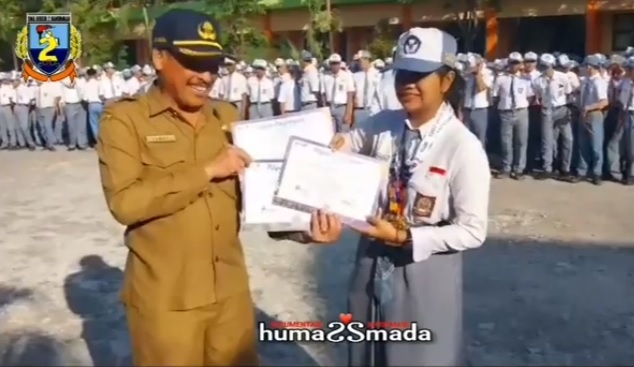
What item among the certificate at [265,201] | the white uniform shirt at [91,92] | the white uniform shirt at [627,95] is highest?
the certificate at [265,201]

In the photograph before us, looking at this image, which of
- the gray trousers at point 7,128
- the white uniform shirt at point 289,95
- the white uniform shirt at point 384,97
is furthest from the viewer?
the gray trousers at point 7,128

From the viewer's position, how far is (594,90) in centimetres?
1252

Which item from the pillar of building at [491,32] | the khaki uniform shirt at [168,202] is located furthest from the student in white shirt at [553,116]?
the pillar of building at [491,32]

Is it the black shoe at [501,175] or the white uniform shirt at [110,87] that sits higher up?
the white uniform shirt at [110,87]

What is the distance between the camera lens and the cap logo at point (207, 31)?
3.27 m

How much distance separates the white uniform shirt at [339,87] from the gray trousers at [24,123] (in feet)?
26.2

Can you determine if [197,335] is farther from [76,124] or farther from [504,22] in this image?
[504,22]

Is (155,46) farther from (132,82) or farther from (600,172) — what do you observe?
(132,82)

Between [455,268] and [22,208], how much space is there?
958 centimetres

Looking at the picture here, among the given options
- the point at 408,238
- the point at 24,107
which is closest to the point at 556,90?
the point at 408,238

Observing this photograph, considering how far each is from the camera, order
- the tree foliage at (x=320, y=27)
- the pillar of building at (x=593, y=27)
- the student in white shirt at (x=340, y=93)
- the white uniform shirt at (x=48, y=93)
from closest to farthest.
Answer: the student in white shirt at (x=340, y=93) → the white uniform shirt at (x=48, y=93) → the pillar of building at (x=593, y=27) → the tree foliage at (x=320, y=27)

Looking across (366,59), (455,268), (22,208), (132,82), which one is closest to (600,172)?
(366,59)

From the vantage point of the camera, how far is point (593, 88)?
12523 mm

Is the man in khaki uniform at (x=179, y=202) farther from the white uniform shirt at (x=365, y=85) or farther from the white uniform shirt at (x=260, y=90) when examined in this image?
the white uniform shirt at (x=260, y=90)
